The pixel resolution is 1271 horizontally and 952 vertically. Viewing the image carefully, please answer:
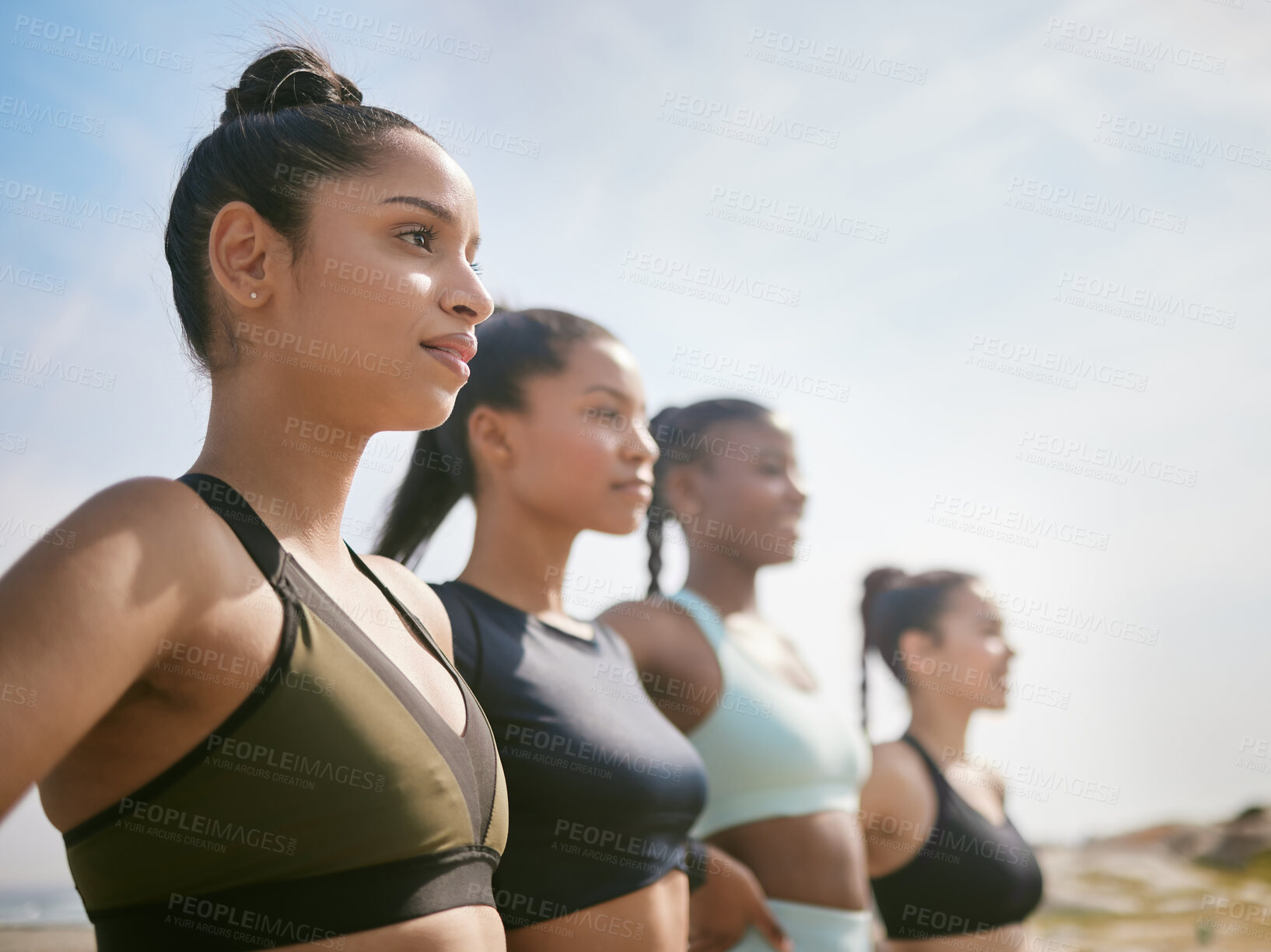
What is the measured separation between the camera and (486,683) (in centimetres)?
176

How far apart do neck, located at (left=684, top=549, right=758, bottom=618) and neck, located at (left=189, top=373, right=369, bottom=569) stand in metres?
1.61

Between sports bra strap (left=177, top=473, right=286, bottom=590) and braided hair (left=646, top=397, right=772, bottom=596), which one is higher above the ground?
braided hair (left=646, top=397, right=772, bottom=596)

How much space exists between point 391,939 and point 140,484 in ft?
1.74

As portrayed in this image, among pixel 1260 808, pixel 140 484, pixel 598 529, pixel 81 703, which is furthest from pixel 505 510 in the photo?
pixel 1260 808

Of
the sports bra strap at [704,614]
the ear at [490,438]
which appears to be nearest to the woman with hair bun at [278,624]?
the ear at [490,438]

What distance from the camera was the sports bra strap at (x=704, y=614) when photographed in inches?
99.0

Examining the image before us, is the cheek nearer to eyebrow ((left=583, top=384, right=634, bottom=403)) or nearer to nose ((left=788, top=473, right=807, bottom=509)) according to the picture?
eyebrow ((left=583, top=384, right=634, bottom=403))

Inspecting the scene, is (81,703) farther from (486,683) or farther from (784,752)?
(784,752)

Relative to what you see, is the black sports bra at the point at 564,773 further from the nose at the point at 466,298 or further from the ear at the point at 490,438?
the nose at the point at 466,298

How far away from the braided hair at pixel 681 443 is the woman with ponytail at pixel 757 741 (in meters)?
0.15

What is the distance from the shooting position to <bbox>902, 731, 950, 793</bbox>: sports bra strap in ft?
10.4

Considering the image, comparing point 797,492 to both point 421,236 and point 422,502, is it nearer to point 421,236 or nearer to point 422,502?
point 422,502

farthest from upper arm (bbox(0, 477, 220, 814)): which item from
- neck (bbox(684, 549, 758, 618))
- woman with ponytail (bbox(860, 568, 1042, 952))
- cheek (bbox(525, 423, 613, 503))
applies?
woman with ponytail (bbox(860, 568, 1042, 952))

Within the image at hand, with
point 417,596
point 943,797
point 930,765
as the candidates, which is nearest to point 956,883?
point 943,797
